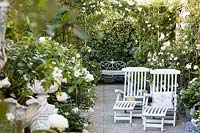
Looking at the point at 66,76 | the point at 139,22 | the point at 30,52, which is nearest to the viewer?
the point at 30,52

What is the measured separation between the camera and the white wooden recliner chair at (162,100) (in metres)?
6.15

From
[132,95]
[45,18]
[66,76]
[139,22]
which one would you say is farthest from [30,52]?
[139,22]

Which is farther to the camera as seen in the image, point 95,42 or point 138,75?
point 95,42

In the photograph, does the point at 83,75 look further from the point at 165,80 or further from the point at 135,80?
the point at 135,80

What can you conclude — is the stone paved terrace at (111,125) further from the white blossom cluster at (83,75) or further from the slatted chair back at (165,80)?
the white blossom cluster at (83,75)

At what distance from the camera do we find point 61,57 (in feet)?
13.6

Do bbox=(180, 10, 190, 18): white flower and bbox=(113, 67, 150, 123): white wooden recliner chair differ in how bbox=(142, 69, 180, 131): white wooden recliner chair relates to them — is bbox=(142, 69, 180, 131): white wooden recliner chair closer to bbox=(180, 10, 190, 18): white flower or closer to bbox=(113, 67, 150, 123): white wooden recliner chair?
bbox=(113, 67, 150, 123): white wooden recliner chair

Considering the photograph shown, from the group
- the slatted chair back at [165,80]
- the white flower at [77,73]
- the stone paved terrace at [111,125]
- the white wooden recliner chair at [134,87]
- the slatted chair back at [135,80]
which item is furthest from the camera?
the slatted chair back at [135,80]

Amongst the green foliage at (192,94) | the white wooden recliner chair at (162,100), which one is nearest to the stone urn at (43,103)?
the white wooden recliner chair at (162,100)

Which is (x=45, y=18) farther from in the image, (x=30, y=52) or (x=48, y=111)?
(x=48, y=111)

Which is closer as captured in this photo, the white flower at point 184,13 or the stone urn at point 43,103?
the stone urn at point 43,103

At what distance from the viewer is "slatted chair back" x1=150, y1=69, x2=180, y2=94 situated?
6909 mm

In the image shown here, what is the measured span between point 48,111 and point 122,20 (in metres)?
7.65

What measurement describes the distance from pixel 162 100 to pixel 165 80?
0.44 meters
